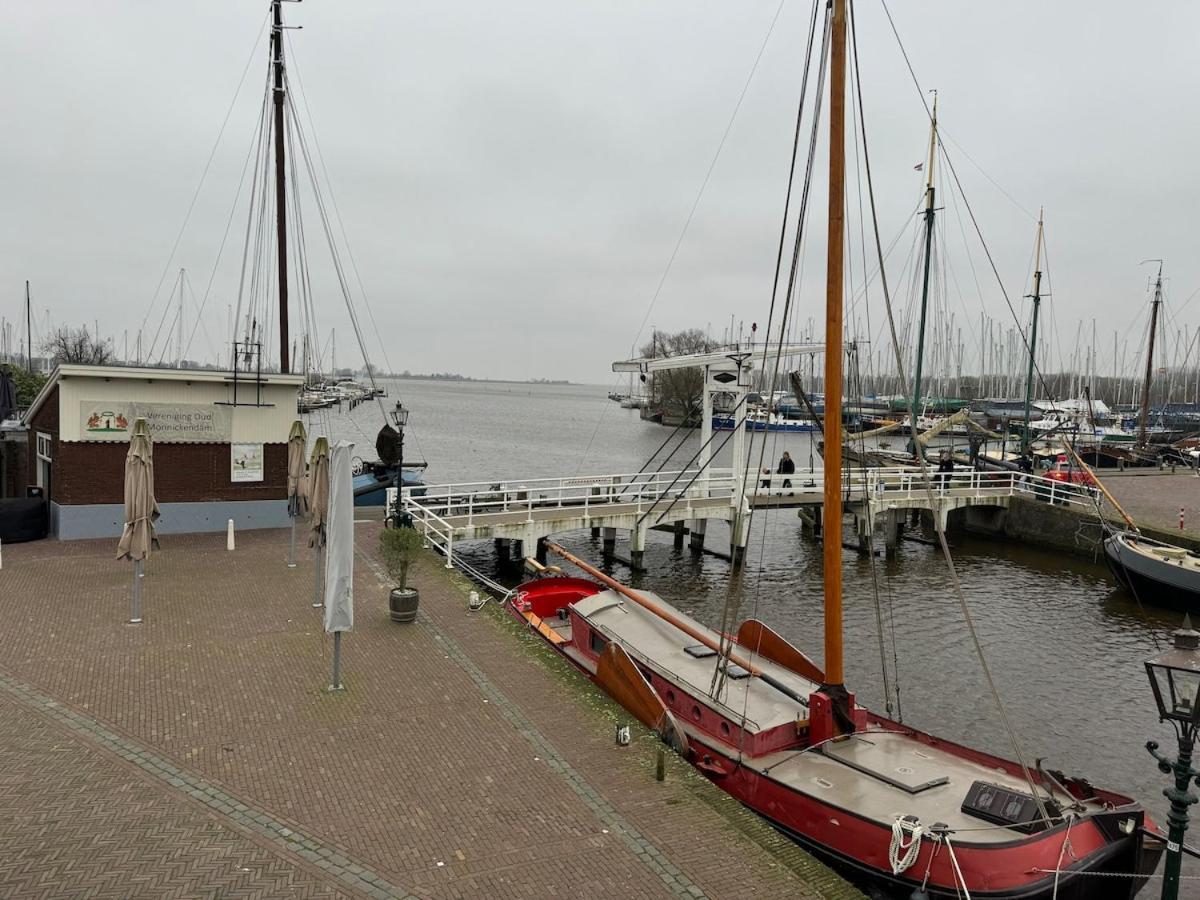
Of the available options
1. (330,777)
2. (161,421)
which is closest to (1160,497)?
(330,777)

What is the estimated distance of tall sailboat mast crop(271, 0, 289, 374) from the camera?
2542 centimetres

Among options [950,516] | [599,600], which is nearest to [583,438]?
[950,516]

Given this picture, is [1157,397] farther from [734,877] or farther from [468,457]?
[734,877]

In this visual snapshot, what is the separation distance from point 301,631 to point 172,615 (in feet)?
8.13

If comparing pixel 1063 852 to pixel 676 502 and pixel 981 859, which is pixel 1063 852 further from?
pixel 676 502

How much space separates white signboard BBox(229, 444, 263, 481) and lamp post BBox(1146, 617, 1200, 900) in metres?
20.6

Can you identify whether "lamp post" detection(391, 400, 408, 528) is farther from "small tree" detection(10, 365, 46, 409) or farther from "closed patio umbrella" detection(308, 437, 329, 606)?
"small tree" detection(10, 365, 46, 409)

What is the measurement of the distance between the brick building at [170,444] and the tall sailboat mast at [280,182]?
4.00 meters

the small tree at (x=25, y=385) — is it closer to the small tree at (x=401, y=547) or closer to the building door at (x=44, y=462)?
the building door at (x=44, y=462)

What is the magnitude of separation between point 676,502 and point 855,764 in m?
14.5

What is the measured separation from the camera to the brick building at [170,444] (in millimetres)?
19656

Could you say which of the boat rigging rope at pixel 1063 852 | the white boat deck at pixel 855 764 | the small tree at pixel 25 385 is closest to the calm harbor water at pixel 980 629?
the white boat deck at pixel 855 764

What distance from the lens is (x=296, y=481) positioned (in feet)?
60.7

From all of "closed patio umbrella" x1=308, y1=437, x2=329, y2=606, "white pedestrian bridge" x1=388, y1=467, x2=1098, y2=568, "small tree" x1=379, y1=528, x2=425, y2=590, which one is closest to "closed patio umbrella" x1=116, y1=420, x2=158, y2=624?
"closed patio umbrella" x1=308, y1=437, x2=329, y2=606
